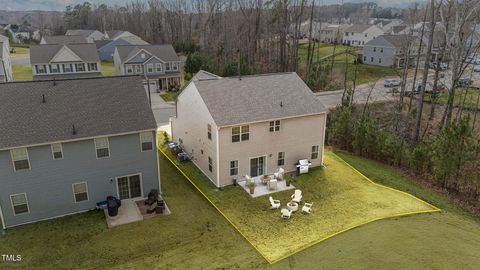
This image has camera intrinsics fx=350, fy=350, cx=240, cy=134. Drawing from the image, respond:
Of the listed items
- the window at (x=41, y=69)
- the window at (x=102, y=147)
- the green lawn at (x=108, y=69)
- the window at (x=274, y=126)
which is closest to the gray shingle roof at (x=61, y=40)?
the green lawn at (x=108, y=69)

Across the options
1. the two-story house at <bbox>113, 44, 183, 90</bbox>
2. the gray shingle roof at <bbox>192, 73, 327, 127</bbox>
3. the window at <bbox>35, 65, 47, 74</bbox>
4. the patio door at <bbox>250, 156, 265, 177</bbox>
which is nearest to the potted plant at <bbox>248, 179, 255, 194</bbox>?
the patio door at <bbox>250, 156, 265, 177</bbox>

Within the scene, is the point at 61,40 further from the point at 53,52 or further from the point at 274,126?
the point at 274,126

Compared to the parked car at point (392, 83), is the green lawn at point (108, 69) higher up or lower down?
lower down

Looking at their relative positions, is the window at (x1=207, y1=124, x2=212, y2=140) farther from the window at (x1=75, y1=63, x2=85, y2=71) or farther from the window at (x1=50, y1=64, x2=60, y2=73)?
the window at (x1=50, y1=64, x2=60, y2=73)

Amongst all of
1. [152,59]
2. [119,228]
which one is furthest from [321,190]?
[152,59]

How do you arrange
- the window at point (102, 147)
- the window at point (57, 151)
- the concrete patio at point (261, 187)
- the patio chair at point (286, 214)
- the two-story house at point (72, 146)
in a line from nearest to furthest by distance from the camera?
1. the two-story house at point (72, 146)
2. the window at point (57, 151)
3. the window at point (102, 147)
4. the patio chair at point (286, 214)
5. the concrete patio at point (261, 187)

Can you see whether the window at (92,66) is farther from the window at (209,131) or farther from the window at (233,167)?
the window at (233,167)
